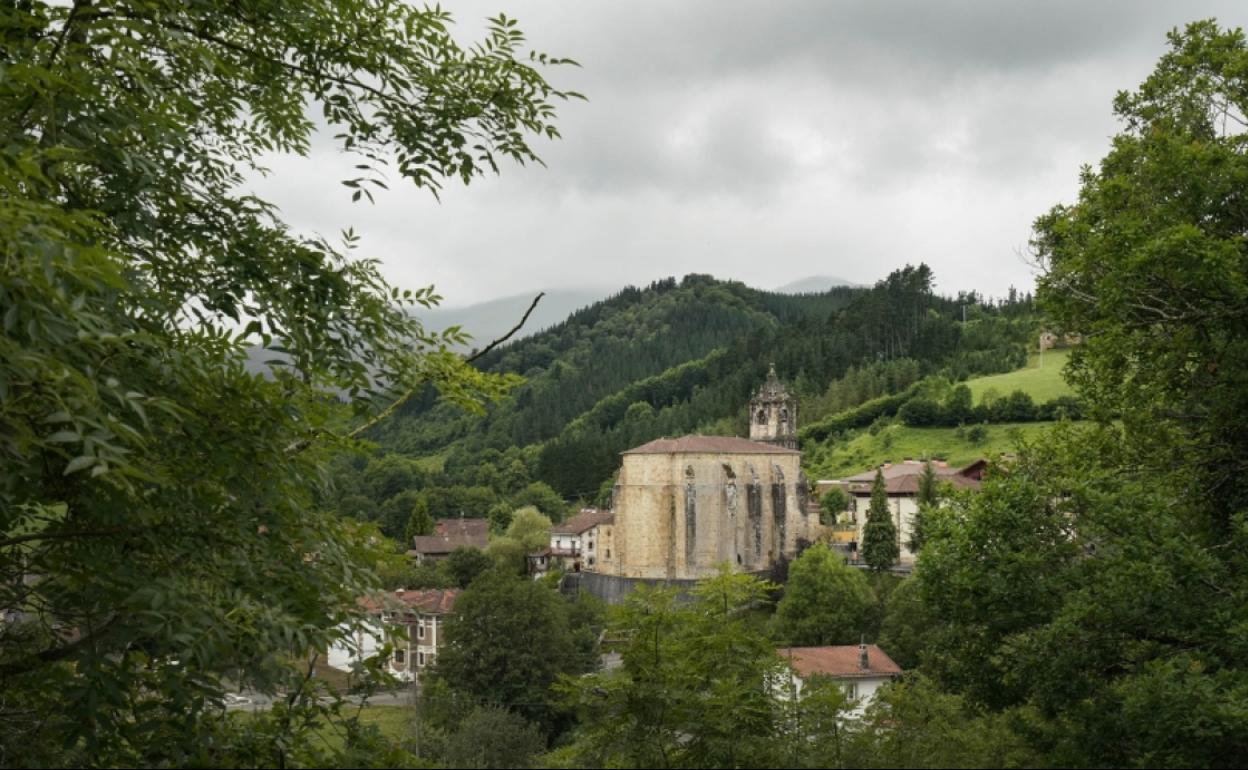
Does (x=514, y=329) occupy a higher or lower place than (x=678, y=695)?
higher

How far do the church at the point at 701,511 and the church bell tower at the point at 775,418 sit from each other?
1256 cm

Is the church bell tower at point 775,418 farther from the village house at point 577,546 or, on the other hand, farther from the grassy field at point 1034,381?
the grassy field at point 1034,381

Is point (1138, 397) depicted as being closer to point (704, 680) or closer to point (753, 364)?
point (704, 680)

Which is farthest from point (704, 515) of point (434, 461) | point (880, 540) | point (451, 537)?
point (434, 461)

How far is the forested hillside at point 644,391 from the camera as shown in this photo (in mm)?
87812

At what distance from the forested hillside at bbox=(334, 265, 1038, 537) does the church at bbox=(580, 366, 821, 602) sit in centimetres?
1192

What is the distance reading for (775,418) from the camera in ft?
219

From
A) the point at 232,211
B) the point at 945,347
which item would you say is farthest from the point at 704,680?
the point at 945,347

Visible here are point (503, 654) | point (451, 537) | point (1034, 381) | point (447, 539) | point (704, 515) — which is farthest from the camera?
point (1034, 381)

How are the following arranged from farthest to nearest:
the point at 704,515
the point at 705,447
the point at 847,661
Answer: the point at 705,447 → the point at 704,515 → the point at 847,661

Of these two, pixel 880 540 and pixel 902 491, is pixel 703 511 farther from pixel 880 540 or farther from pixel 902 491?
pixel 902 491

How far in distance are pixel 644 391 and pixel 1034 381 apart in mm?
58291

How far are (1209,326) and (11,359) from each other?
9.67 m

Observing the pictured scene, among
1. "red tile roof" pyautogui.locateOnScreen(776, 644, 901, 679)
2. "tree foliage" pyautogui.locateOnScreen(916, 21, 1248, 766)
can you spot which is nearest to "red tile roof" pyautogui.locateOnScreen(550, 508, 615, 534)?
"red tile roof" pyautogui.locateOnScreen(776, 644, 901, 679)
